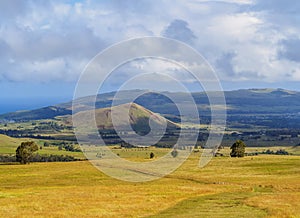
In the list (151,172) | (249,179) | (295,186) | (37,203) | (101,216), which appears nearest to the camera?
(101,216)

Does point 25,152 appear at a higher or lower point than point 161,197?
higher

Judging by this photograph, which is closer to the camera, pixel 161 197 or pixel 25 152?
pixel 161 197

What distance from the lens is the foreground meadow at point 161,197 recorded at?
148ft

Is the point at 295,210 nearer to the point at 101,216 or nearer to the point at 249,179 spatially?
the point at 101,216

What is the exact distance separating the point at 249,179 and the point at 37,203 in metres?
46.4

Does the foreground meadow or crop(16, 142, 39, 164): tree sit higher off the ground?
crop(16, 142, 39, 164): tree

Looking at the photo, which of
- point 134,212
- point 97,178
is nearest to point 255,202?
point 134,212

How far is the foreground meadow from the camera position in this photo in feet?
148

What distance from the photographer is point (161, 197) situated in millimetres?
58000

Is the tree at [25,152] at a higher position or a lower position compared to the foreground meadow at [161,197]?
higher

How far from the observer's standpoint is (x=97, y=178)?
90.0 metres

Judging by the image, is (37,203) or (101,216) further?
(37,203)

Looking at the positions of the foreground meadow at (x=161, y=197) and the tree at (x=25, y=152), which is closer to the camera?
the foreground meadow at (x=161, y=197)

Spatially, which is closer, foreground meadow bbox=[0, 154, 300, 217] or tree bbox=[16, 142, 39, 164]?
foreground meadow bbox=[0, 154, 300, 217]
